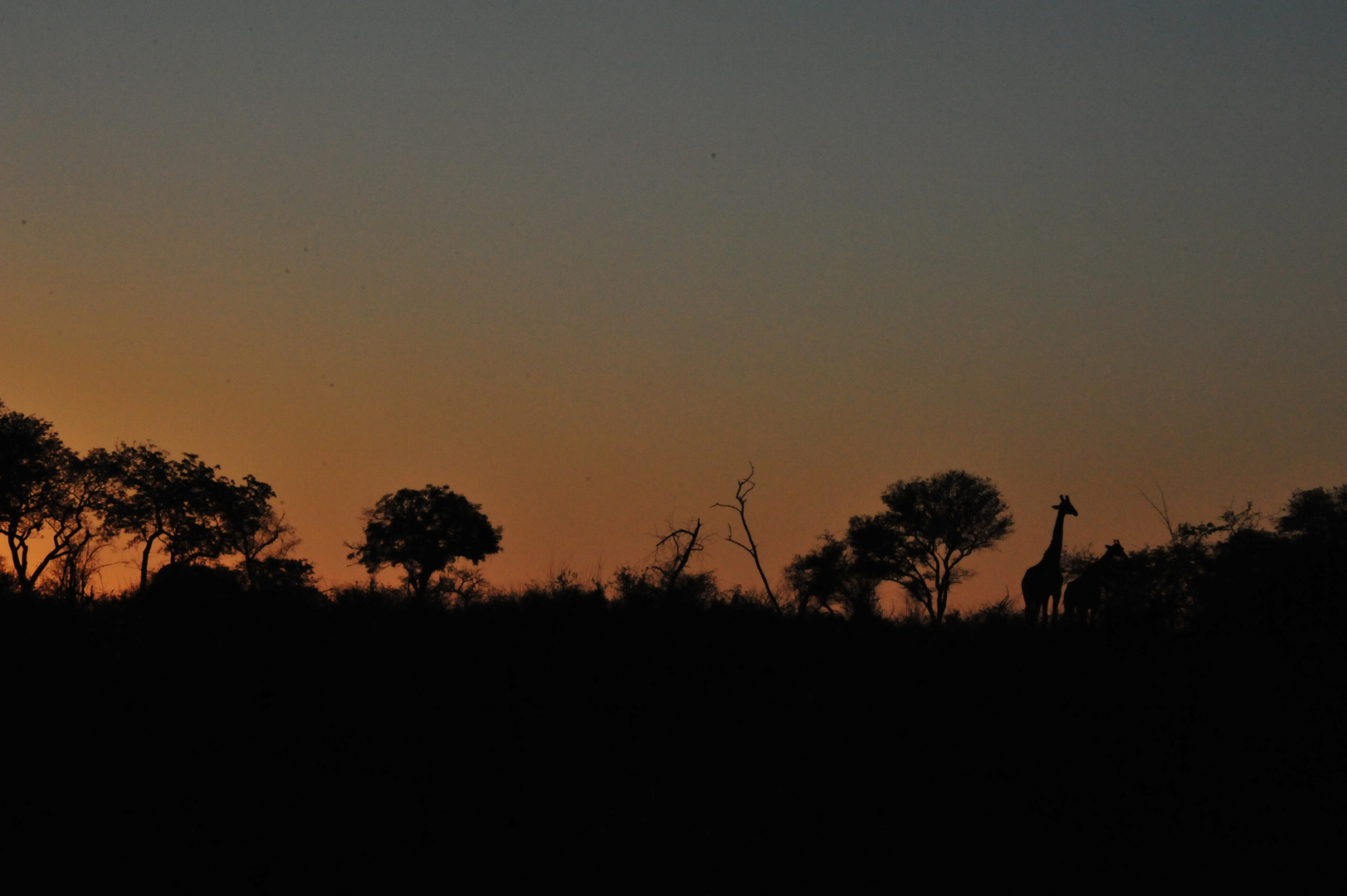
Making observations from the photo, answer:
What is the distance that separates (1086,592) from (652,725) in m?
15.7

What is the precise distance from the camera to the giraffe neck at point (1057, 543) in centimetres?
3531

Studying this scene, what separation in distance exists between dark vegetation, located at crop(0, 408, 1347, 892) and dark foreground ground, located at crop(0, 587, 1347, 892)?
0.21 ft

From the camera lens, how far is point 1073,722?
82.1 ft

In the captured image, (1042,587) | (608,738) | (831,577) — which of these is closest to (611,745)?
(608,738)

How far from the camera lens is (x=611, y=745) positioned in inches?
919

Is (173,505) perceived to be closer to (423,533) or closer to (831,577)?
(423,533)

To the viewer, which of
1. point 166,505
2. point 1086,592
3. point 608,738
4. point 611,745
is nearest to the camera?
point 611,745

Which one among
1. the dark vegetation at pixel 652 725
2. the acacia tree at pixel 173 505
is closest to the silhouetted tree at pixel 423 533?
the acacia tree at pixel 173 505

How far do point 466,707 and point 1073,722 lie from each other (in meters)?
13.3

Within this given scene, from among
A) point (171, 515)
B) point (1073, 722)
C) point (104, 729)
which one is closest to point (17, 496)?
point (171, 515)

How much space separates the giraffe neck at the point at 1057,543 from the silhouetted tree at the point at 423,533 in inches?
1700

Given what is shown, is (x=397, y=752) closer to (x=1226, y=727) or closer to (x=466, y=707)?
(x=466, y=707)

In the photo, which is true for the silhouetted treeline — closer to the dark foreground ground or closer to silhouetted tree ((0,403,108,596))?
the dark foreground ground

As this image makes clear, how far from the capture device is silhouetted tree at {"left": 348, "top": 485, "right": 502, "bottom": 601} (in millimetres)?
72062
